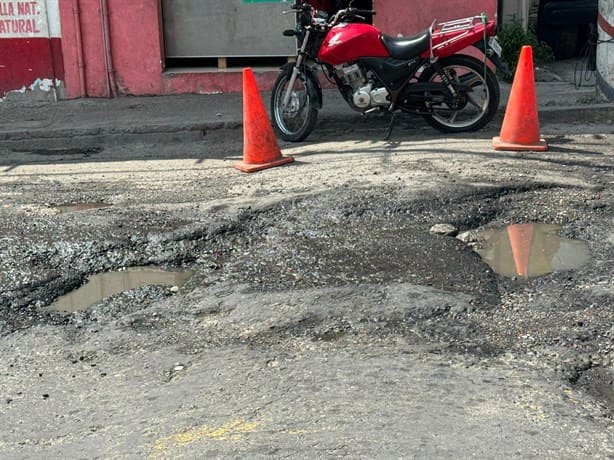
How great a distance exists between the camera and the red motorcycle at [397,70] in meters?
7.93

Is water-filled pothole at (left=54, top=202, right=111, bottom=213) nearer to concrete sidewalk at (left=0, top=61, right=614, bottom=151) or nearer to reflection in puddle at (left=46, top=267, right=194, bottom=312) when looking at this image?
reflection in puddle at (left=46, top=267, right=194, bottom=312)

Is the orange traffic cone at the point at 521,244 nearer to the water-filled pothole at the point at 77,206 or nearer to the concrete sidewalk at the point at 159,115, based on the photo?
the water-filled pothole at the point at 77,206

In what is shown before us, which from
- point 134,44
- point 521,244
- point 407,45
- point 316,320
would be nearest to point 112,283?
point 316,320

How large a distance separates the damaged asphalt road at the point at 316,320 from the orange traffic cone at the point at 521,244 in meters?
0.16

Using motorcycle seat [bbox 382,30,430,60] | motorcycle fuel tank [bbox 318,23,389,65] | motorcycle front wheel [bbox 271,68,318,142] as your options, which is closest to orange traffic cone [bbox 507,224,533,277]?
motorcycle seat [bbox 382,30,430,60]

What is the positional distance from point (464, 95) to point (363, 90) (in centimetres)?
102

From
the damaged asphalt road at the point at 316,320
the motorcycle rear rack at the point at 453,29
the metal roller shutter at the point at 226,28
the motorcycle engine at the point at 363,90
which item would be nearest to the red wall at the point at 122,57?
the metal roller shutter at the point at 226,28

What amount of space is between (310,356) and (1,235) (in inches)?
117

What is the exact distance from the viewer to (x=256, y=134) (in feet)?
24.8

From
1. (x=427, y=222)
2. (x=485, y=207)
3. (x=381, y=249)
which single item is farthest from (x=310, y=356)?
(x=485, y=207)

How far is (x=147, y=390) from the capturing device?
3814 millimetres

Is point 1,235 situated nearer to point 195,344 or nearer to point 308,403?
point 195,344

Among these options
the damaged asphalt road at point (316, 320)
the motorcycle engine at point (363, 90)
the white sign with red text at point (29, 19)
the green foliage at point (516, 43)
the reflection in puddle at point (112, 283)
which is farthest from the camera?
the green foliage at point (516, 43)

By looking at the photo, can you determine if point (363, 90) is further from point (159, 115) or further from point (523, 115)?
point (159, 115)
